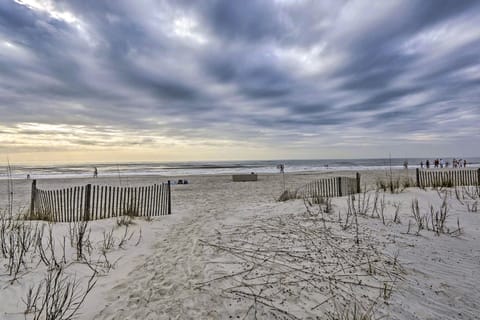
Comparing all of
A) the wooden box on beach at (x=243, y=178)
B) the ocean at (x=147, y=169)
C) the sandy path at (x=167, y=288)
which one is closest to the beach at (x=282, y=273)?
the sandy path at (x=167, y=288)

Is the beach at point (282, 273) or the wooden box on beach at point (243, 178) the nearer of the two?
the beach at point (282, 273)

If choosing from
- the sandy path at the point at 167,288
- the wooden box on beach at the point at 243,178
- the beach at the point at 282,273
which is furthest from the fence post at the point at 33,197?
the wooden box on beach at the point at 243,178

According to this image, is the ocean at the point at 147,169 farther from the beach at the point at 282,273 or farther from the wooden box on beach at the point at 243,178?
the beach at the point at 282,273

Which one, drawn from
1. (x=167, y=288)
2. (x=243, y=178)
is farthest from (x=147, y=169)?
(x=167, y=288)

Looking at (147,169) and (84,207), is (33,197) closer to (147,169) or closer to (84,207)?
(84,207)

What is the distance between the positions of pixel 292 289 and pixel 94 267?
11.8 ft

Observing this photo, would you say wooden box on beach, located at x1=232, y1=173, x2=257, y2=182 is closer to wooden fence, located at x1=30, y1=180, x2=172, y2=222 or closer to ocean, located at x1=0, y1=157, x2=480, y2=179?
ocean, located at x1=0, y1=157, x2=480, y2=179

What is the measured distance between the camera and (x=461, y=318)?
3.07 meters

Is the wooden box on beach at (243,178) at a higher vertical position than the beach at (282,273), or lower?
higher

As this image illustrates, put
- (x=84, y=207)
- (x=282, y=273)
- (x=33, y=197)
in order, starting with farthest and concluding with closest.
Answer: (x=33, y=197)
(x=84, y=207)
(x=282, y=273)

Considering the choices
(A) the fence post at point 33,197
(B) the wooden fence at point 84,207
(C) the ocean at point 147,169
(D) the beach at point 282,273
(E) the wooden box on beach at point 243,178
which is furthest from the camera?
(C) the ocean at point 147,169

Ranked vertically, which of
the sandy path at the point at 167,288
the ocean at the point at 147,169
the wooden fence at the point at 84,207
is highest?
the ocean at the point at 147,169

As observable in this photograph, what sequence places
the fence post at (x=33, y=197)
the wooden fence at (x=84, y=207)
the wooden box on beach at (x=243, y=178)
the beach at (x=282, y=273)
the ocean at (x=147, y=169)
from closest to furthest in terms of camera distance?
1. the beach at (x=282, y=273)
2. the wooden fence at (x=84, y=207)
3. the fence post at (x=33, y=197)
4. the wooden box on beach at (x=243, y=178)
5. the ocean at (x=147, y=169)

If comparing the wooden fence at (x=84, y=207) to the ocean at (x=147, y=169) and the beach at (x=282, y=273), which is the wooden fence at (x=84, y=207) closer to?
the beach at (x=282, y=273)
